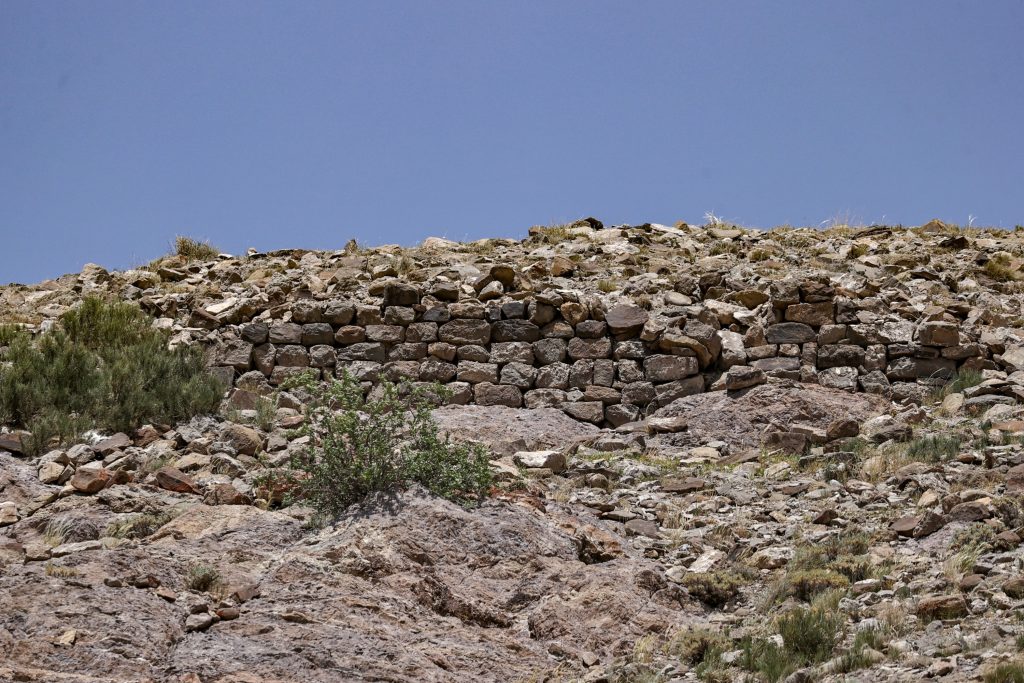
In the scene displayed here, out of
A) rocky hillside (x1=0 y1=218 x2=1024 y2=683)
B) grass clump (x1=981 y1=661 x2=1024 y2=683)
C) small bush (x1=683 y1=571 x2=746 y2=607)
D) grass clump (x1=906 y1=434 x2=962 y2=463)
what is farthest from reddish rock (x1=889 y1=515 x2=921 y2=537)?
grass clump (x1=981 y1=661 x2=1024 y2=683)

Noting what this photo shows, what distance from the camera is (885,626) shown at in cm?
616

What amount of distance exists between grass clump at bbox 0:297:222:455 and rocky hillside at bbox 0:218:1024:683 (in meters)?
0.31

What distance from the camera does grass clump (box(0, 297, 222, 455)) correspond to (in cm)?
1041

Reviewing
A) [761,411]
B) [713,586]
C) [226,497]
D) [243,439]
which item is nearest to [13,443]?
[243,439]

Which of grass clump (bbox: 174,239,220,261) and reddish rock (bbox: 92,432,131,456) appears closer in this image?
reddish rock (bbox: 92,432,131,456)

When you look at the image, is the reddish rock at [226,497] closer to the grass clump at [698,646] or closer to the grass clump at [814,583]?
the grass clump at [698,646]

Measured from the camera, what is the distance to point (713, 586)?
7.29 metres

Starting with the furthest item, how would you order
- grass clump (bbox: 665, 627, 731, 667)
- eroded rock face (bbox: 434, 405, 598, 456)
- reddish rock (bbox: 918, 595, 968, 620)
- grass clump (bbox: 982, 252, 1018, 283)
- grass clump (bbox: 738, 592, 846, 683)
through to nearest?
grass clump (bbox: 982, 252, 1018, 283) < eroded rock face (bbox: 434, 405, 598, 456) < grass clump (bbox: 665, 627, 731, 667) < reddish rock (bbox: 918, 595, 968, 620) < grass clump (bbox: 738, 592, 846, 683)

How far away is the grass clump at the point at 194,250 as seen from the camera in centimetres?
1686

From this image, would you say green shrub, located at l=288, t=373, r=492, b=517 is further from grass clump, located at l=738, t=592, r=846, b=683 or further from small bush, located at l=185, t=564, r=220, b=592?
grass clump, located at l=738, t=592, r=846, b=683

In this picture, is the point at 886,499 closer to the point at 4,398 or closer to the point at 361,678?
the point at 361,678

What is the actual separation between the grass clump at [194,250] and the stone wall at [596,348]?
400cm

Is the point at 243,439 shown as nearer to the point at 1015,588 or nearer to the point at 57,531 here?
the point at 57,531

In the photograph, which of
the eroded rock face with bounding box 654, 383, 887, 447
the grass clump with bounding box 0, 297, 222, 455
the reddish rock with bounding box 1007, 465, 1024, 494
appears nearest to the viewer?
the reddish rock with bounding box 1007, 465, 1024, 494
